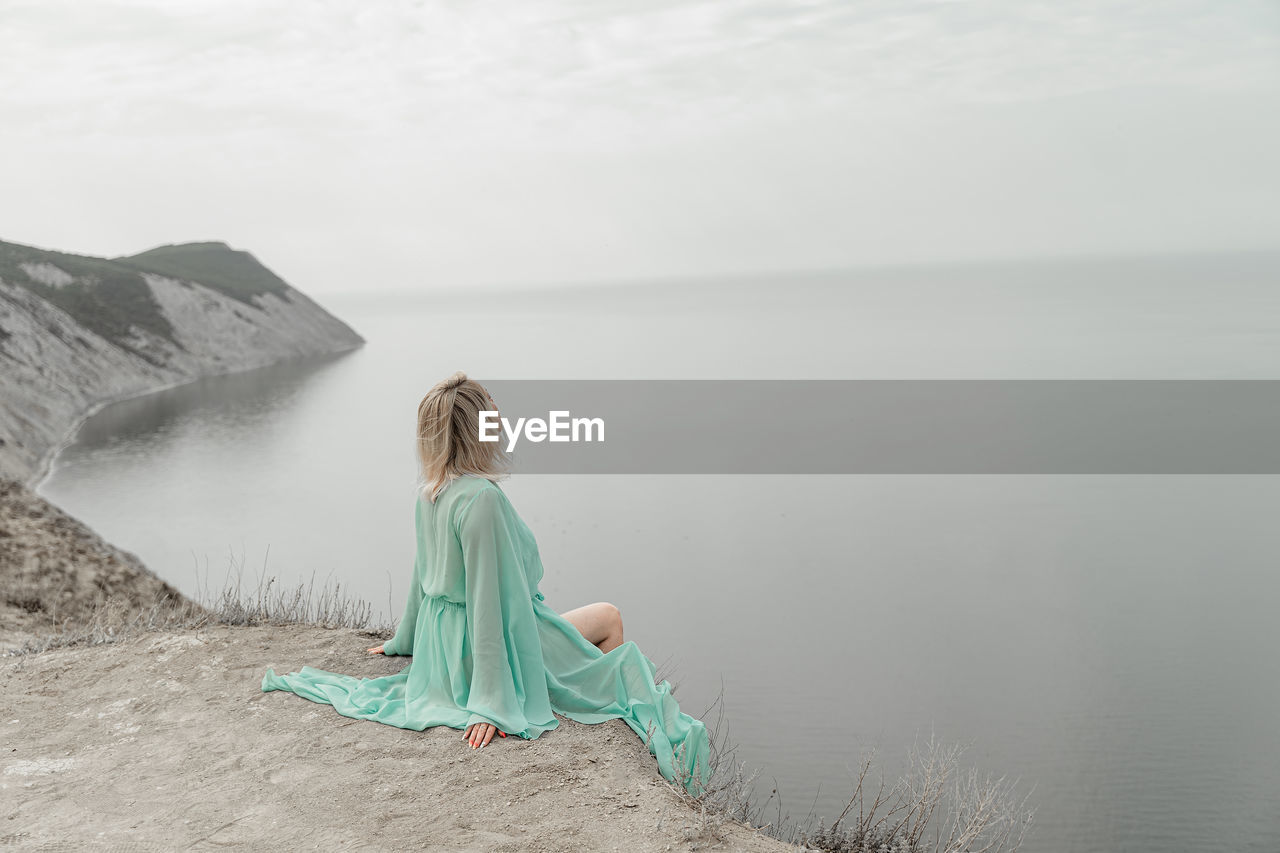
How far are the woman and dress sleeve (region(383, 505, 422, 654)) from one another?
48 mm

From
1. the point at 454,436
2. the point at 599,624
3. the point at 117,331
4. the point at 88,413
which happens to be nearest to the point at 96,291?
the point at 117,331

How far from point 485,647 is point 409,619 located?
1.06 meters

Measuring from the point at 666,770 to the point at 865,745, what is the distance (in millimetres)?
11454

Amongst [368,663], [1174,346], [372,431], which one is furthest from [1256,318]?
[368,663]

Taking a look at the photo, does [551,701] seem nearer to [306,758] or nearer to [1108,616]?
[306,758]

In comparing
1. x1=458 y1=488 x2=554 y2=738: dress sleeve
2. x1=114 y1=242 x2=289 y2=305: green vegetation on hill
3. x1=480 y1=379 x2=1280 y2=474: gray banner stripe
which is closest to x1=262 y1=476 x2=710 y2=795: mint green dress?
x1=458 y1=488 x2=554 y2=738: dress sleeve

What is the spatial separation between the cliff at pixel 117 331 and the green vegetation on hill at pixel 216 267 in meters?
0.18

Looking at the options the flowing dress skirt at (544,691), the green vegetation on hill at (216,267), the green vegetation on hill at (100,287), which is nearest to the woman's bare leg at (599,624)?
the flowing dress skirt at (544,691)

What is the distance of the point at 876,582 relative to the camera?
2323 cm

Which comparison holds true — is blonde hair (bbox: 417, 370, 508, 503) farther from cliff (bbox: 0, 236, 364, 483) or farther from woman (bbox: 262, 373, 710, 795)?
cliff (bbox: 0, 236, 364, 483)

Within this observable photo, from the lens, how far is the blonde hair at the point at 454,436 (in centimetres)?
497

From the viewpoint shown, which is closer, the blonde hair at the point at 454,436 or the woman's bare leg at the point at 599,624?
the blonde hair at the point at 454,436

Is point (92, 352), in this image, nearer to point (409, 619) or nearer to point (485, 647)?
point (409, 619)

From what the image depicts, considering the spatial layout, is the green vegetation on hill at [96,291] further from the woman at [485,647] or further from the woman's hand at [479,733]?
the woman's hand at [479,733]
